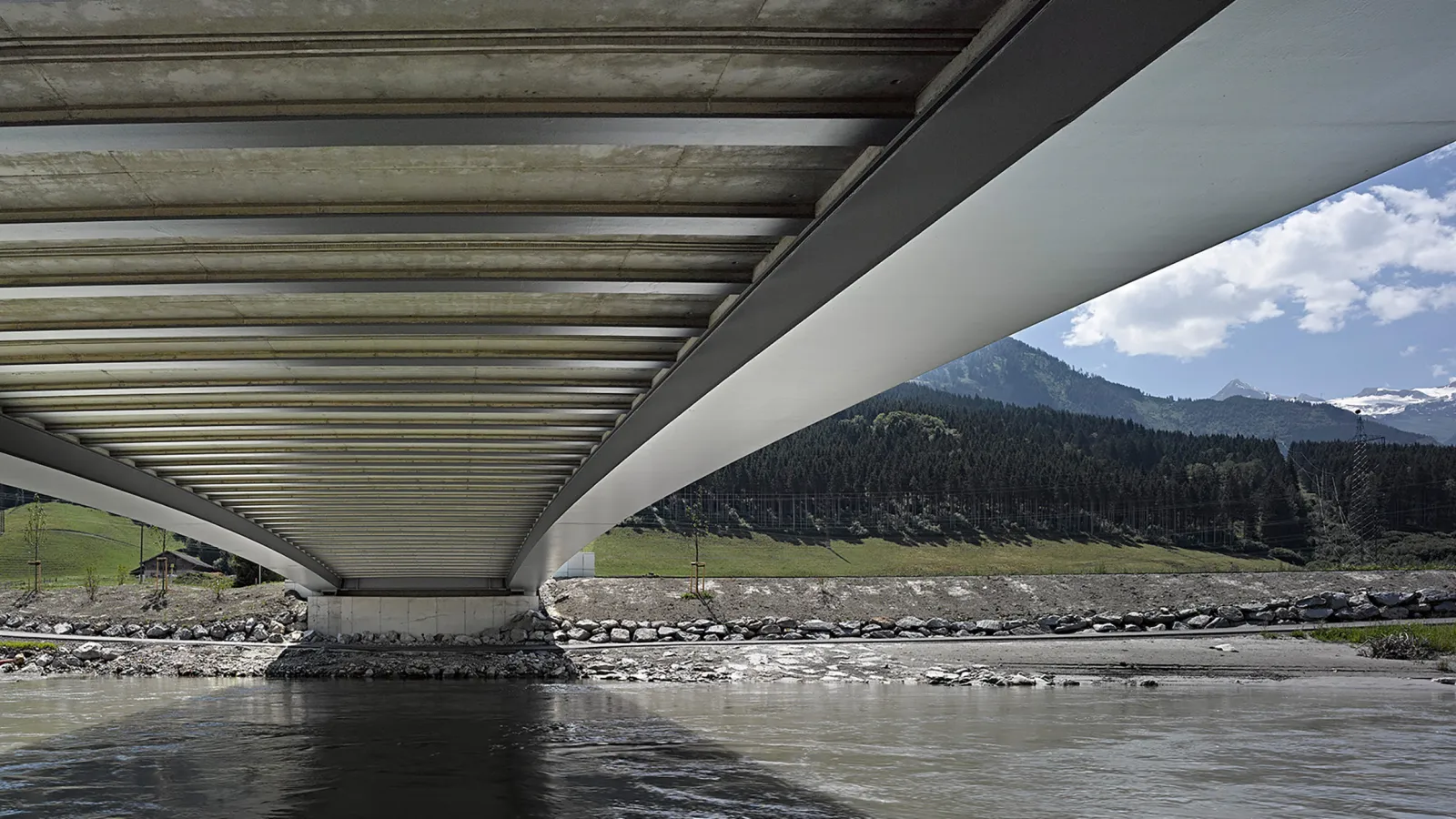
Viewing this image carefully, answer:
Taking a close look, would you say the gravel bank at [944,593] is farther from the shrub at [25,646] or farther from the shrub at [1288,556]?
the shrub at [1288,556]

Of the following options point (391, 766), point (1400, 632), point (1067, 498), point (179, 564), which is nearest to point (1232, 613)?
point (1400, 632)

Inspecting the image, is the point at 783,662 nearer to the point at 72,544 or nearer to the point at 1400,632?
the point at 1400,632

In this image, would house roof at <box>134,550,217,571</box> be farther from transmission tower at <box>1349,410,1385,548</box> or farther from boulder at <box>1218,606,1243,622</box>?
transmission tower at <box>1349,410,1385,548</box>

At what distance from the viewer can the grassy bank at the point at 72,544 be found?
75.6 meters

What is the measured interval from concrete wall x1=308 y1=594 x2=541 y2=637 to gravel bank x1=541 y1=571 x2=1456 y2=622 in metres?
5.59

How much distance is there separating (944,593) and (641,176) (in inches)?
1695

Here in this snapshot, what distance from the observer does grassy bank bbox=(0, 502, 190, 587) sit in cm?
7562

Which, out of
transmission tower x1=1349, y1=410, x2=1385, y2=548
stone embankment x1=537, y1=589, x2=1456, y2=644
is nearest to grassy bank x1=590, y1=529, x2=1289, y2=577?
transmission tower x1=1349, y1=410, x2=1385, y2=548

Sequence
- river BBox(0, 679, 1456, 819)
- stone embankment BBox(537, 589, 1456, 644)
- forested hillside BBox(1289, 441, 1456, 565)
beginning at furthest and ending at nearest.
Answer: forested hillside BBox(1289, 441, 1456, 565)
stone embankment BBox(537, 589, 1456, 644)
river BBox(0, 679, 1456, 819)

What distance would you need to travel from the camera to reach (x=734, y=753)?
53.4 feet

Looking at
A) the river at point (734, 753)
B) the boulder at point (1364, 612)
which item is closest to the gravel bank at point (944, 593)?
the boulder at point (1364, 612)

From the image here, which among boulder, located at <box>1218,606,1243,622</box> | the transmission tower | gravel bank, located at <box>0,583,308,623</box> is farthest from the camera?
the transmission tower

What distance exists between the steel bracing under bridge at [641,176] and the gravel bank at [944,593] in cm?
3226

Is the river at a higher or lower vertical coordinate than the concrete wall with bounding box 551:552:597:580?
lower
